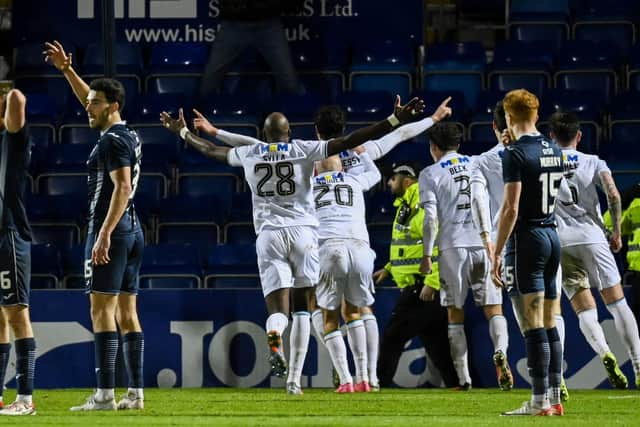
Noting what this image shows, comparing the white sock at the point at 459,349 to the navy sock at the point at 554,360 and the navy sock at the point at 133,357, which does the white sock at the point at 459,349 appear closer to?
the navy sock at the point at 554,360

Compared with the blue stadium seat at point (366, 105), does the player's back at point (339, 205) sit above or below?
below

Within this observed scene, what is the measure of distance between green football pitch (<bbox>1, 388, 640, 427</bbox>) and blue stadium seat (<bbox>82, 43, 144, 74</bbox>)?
253 inches

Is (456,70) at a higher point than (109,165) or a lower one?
higher

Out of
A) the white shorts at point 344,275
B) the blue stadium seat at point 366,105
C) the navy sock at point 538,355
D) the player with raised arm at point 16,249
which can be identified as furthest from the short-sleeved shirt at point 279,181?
the blue stadium seat at point 366,105

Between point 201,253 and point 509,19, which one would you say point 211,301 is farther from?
point 509,19

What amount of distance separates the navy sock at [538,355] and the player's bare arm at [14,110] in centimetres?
343

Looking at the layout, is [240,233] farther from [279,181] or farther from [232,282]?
[279,181]

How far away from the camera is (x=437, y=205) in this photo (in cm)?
1190

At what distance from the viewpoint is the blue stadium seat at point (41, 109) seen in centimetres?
1652

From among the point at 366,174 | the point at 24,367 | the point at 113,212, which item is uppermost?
the point at 366,174

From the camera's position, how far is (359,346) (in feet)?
37.3

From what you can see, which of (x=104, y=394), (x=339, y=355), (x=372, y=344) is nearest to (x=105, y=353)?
(x=104, y=394)

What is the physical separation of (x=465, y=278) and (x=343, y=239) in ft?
3.84

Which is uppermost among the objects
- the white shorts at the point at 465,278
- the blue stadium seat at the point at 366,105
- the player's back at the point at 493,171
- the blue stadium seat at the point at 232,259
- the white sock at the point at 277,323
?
the blue stadium seat at the point at 366,105
